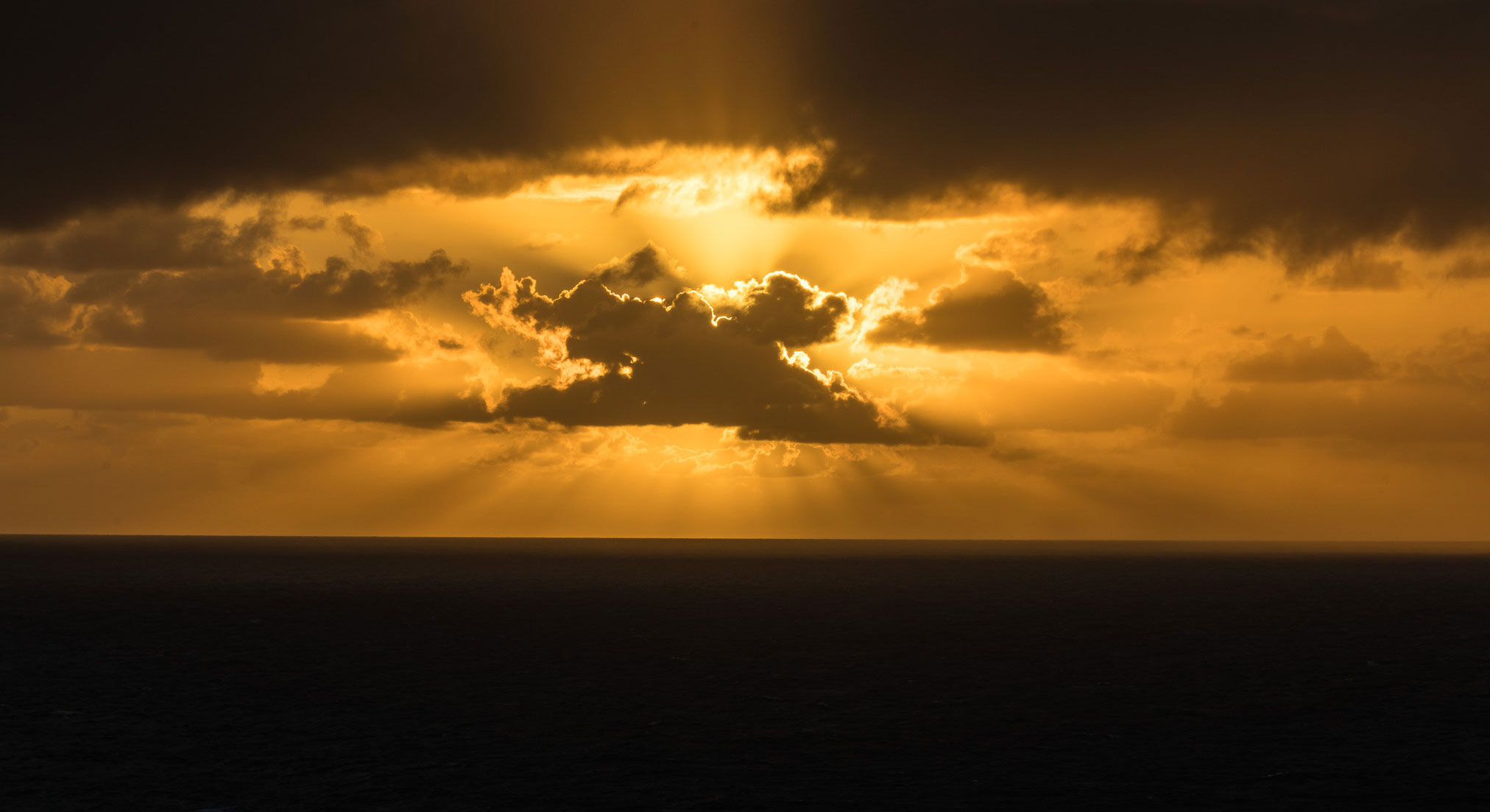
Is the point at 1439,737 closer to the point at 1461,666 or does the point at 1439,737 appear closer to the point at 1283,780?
the point at 1283,780

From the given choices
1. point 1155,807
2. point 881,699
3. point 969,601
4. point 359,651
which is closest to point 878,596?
point 969,601

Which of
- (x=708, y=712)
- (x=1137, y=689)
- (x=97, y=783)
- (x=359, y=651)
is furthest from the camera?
(x=359, y=651)

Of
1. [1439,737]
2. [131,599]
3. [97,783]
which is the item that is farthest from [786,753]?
[131,599]

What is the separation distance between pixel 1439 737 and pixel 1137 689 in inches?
805

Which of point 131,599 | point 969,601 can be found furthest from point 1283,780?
point 131,599

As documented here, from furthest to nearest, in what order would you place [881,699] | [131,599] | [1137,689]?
[131,599] < [1137,689] < [881,699]

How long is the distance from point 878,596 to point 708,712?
125 metres

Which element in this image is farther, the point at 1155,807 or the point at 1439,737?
the point at 1439,737

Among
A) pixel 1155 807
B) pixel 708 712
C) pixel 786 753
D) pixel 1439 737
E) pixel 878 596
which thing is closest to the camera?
pixel 1155 807

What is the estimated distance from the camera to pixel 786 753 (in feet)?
196

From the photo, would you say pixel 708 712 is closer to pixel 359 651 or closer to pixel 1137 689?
pixel 1137 689

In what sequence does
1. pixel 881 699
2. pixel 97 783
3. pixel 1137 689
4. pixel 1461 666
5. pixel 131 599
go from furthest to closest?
pixel 131 599, pixel 1461 666, pixel 1137 689, pixel 881 699, pixel 97 783

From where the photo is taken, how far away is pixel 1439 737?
64.6 meters

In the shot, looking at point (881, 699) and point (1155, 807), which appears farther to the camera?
point (881, 699)
